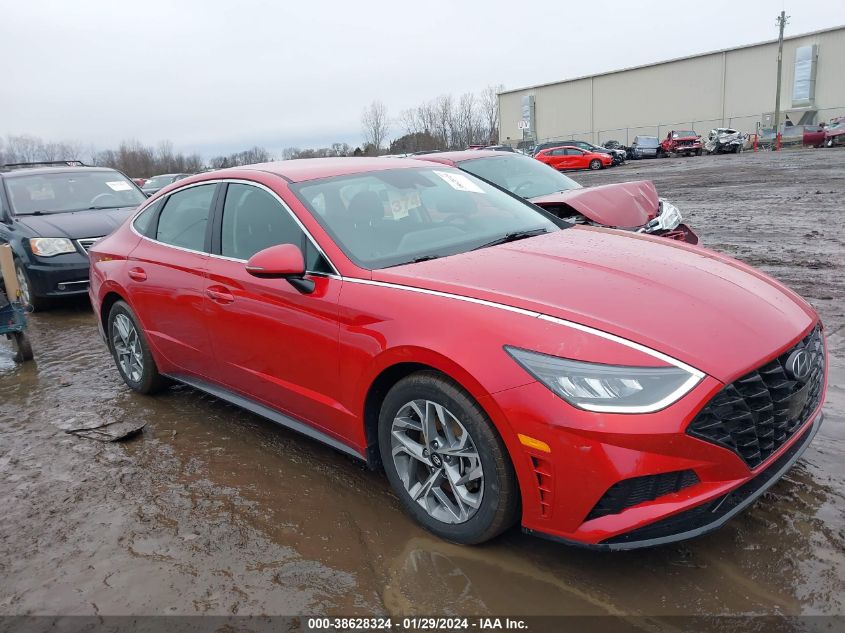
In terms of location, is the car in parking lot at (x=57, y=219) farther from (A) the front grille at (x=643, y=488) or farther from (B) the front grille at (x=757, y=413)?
(B) the front grille at (x=757, y=413)

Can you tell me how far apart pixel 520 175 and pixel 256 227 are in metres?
4.79

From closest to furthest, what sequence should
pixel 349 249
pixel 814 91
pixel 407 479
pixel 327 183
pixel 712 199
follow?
pixel 407 479 → pixel 349 249 → pixel 327 183 → pixel 712 199 → pixel 814 91

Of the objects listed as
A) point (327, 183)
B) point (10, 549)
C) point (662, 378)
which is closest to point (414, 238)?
point (327, 183)

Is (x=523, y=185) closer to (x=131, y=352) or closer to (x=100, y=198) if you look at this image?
(x=131, y=352)

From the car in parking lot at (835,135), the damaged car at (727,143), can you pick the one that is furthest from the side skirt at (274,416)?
the damaged car at (727,143)

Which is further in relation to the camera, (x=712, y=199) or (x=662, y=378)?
(x=712, y=199)

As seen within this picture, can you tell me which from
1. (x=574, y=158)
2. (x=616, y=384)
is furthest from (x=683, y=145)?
(x=616, y=384)

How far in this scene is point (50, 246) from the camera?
7.69 m

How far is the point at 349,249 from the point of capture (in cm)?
336

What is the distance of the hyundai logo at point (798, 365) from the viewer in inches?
103

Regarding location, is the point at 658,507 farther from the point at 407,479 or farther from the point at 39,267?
the point at 39,267

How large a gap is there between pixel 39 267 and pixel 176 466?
4.94 metres

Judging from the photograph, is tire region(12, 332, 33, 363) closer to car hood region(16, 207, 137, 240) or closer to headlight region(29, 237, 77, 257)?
headlight region(29, 237, 77, 257)

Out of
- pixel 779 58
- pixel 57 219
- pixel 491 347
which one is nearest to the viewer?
pixel 491 347
